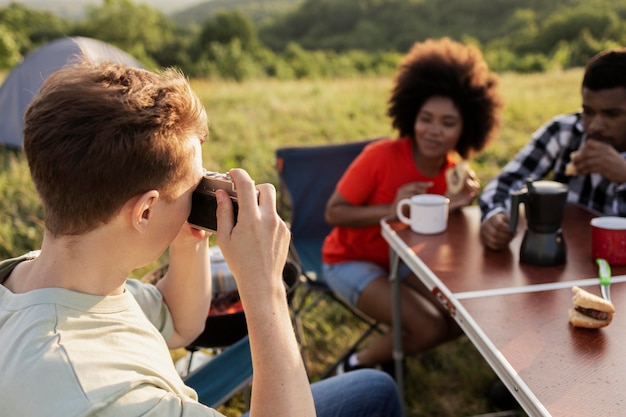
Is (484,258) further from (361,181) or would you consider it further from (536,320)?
(361,181)

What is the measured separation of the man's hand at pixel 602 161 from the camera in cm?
224

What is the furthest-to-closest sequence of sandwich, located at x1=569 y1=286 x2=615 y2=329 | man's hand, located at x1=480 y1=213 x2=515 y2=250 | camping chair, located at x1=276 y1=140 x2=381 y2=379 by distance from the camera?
1. camping chair, located at x1=276 y1=140 x2=381 y2=379
2. man's hand, located at x1=480 y1=213 x2=515 y2=250
3. sandwich, located at x1=569 y1=286 x2=615 y2=329

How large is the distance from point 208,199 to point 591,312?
1013mm

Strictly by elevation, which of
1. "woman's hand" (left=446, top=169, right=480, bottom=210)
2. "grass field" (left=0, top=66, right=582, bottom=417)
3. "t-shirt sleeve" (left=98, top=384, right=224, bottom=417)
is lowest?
"grass field" (left=0, top=66, right=582, bottom=417)

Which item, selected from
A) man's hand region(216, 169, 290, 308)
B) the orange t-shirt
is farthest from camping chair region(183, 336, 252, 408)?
the orange t-shirt

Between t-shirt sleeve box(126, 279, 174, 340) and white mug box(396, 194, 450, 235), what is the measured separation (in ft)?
3.67

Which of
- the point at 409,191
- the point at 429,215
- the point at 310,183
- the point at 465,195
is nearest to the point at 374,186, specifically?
the point at 409,191

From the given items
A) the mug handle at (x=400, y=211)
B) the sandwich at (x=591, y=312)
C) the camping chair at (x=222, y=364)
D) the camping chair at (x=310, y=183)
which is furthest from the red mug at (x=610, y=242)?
the camping chair at (x=310, y=183)

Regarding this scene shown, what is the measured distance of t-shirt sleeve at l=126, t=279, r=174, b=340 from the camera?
5.06 ft

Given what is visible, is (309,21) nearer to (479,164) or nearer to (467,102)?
(479,164)

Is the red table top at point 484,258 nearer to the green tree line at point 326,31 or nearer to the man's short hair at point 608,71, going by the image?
the man's short hair at point 608,71

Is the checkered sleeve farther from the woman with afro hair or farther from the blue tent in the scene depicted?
the blue tent

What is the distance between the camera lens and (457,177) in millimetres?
2730

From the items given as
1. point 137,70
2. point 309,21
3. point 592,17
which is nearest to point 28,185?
point 137,70
